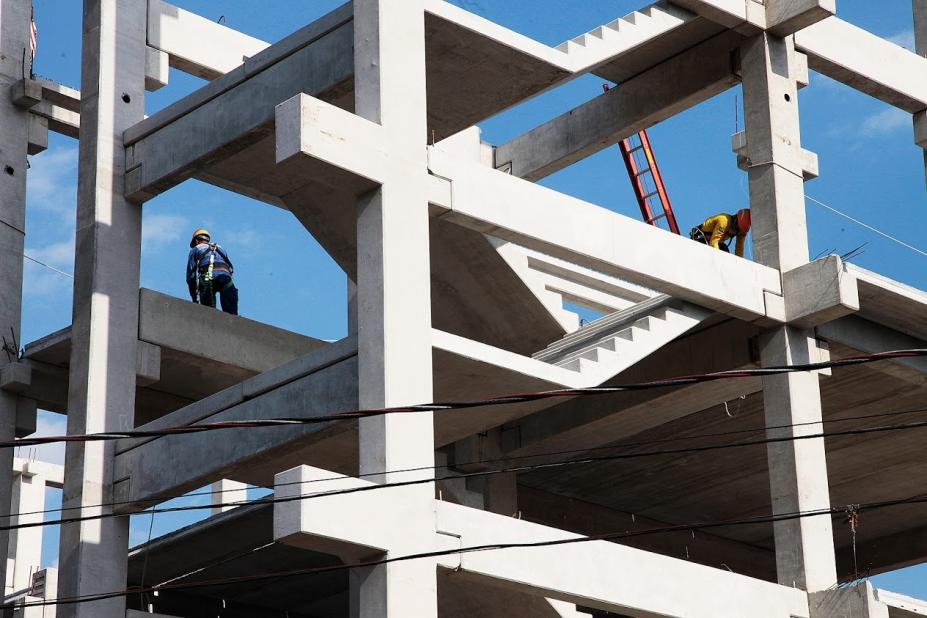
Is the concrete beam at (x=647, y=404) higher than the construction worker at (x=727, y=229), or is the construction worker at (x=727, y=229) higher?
the construction worker at (x=727, y=229)

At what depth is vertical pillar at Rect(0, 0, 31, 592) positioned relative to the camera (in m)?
27.5

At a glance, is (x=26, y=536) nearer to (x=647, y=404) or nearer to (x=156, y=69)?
(x=156, y=69)

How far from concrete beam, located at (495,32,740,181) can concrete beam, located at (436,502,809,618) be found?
27.0 ft

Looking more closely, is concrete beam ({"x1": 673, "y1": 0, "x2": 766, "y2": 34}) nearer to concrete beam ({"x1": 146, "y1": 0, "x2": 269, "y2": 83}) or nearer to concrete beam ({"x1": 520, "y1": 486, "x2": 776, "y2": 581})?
concrete beam ({"x1": 146, "y1": 0, "x2": 269, "y2": 83})

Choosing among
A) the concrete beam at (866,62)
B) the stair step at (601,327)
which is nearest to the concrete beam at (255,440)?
the stair step at (601,327)

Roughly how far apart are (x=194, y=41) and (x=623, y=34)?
7.15m

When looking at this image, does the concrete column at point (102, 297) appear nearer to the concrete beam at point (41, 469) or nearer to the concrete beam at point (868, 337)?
the concrete beam at point (868, 337)

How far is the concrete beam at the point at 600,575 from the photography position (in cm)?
2027

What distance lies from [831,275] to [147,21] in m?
11.2

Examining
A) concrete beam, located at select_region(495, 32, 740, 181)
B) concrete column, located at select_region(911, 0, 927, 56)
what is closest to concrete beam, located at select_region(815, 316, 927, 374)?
concrete beam, located at select_region(495, 32, 740, 181)

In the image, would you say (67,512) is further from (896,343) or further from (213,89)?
(896,343)

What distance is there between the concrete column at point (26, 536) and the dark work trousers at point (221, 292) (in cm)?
975

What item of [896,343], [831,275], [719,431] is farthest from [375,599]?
[719,431]

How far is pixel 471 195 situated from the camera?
21734 mm
